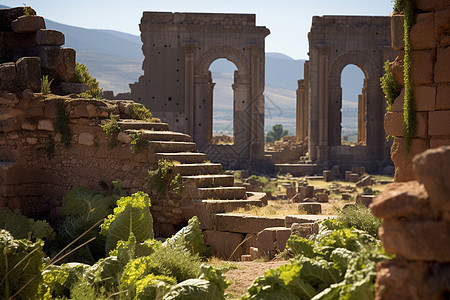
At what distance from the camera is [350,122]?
180 meters

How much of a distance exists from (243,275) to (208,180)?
372cm

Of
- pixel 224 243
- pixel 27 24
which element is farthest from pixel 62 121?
pixel 224 243

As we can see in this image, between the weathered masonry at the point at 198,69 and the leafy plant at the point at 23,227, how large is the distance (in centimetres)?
2057

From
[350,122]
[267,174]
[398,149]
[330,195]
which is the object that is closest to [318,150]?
[267,174]

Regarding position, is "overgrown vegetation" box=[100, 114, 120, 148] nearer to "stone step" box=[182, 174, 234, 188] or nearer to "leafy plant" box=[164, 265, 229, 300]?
"stone step" box=[182, 174, 234, 188]

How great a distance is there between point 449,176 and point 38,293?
3.97 meters

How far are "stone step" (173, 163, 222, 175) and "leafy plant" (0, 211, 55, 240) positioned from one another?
2.40m

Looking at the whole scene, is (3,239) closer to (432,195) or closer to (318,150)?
(432,195)

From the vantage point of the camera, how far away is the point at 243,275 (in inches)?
240

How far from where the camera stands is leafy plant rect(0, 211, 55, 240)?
314 inches

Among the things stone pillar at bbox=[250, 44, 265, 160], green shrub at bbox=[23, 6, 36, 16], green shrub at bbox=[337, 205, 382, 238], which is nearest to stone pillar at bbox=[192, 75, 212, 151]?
stone pillar at bbox=[250, 44, 265, 160]

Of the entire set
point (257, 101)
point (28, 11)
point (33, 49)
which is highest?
point (28, 11)

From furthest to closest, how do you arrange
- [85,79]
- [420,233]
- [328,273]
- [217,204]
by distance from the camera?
[85,79]
[217,204]
[328,273]
[420,233]

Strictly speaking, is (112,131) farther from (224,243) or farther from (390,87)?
(390,87)
